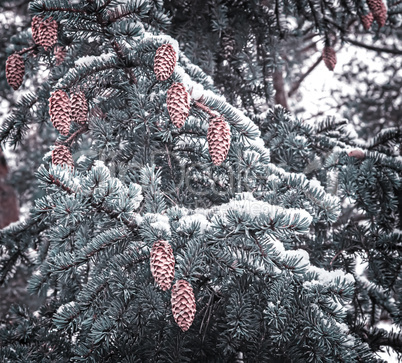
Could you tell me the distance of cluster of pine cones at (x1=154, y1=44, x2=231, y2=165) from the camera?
1290mm

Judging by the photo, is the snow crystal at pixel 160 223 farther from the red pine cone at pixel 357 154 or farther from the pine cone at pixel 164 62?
the red pine cone at pixel 357 154

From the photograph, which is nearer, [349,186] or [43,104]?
[349,186]

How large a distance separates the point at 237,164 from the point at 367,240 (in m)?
0.87

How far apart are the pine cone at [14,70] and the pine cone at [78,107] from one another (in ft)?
1.27

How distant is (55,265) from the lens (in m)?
1.25

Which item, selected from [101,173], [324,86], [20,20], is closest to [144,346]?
[101,173]

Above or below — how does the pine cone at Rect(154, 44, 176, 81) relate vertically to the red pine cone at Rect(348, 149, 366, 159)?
below

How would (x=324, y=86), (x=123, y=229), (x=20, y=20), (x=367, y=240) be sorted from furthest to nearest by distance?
(x=324, y=86) < (x=20, y=20) < (x=367, y=240) < (x=123, y=229)

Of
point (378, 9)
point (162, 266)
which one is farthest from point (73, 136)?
point (378, 9)

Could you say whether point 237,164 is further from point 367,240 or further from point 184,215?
point 367,240

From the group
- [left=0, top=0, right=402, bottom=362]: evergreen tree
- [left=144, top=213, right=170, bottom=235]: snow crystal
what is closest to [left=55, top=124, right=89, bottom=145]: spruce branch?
[left=0, top=0, right=402, bottom=362]: evergreen tree

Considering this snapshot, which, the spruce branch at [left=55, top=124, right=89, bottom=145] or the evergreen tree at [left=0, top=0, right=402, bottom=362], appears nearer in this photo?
the evergreen tree at [left=0, top=0, right=402, bottom=362]

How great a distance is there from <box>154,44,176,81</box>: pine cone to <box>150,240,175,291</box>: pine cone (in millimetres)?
567

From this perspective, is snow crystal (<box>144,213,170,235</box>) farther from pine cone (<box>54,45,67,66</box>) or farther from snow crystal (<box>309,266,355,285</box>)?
pine cone (<box>54,45,67,66</box>)
